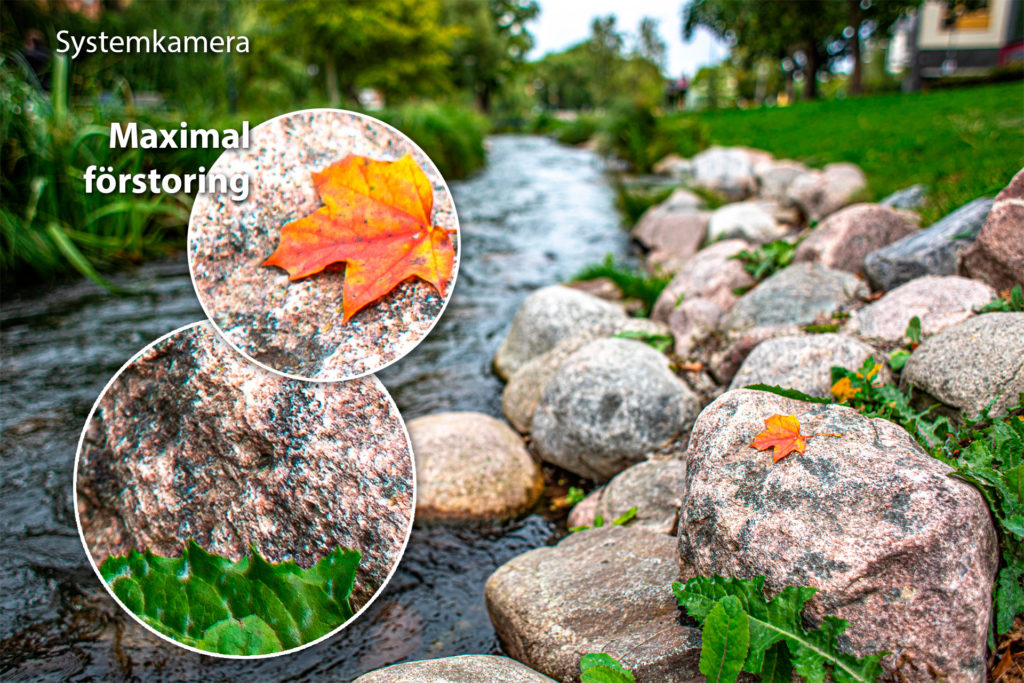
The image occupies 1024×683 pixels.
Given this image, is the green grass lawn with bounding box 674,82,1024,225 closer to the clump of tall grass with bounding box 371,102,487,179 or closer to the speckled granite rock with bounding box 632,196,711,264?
the speckled granite rock with bounding box 632,196,711,264

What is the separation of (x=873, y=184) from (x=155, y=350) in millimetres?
7719

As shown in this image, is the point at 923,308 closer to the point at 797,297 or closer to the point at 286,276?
the point at 797,297

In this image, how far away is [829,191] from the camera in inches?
315

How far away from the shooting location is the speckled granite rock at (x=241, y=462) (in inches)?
86.0

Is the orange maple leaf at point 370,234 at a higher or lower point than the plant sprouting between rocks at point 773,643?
higher

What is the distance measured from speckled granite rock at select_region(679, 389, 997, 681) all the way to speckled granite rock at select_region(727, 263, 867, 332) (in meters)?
2.30

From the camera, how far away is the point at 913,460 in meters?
2.19

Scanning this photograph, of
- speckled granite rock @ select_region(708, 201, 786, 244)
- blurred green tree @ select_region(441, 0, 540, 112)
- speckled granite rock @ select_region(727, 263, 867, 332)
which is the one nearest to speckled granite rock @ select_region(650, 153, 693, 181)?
speckled granite rock @ select_region(708, 201, 786, 244)

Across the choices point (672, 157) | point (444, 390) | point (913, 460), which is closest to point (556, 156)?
point (672, 157)

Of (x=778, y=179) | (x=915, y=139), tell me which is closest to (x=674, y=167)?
(x=778, y=179)

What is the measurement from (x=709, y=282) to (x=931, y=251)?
1941 mm

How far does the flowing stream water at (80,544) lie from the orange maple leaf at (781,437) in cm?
150

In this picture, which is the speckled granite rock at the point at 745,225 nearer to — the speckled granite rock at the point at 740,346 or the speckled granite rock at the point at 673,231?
the speckled granite rock at the point at 673,231

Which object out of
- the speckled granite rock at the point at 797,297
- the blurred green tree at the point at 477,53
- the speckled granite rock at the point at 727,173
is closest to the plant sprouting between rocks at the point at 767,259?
the speckled granite rock at the point at 797,297
